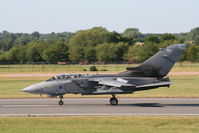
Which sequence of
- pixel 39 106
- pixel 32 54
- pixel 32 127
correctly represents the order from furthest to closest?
pixel 32 54 < pixel 39 106 < pixel 32 127

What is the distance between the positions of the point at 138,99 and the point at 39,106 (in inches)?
307

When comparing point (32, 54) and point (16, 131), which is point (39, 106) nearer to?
point (16, 131)

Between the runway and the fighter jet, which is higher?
the fighter jet

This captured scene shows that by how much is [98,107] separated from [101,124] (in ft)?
26.0

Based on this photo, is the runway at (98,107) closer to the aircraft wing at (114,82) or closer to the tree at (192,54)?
the aircraft wing at (114,82)

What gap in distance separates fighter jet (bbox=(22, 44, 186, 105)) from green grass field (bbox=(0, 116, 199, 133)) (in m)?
7.08

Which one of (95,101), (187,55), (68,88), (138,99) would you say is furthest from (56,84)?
(187,55)

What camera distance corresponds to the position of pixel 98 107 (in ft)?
98.6

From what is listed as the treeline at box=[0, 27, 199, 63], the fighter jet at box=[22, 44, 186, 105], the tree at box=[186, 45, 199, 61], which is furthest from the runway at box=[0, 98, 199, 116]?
the treeline at box=[0, 27, 199, 63]

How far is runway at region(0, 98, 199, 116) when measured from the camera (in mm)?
26828

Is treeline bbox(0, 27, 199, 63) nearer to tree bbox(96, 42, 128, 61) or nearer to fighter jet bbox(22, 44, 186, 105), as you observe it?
tree bbox(96, 42, 128, 61)

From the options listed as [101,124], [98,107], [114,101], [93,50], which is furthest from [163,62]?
[93,50]

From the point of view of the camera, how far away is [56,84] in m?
32.0

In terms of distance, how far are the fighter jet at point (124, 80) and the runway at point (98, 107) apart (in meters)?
0.95
